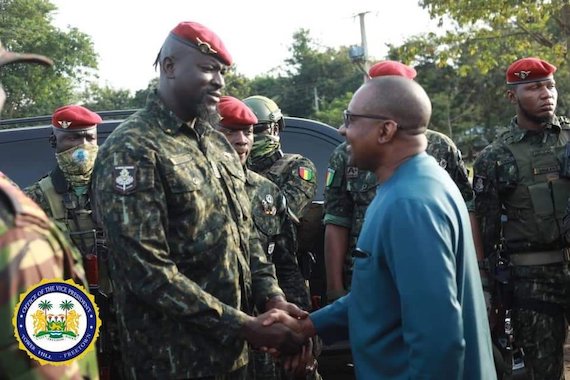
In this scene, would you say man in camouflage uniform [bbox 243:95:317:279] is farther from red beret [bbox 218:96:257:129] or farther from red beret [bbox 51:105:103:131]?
red beret [bbox 51:105:103:131]

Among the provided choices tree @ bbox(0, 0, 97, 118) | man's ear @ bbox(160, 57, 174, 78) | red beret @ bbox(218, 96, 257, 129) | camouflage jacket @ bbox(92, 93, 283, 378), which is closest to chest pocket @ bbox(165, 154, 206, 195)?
camouflage jacket @ bbox(92, 93, 283, 378)

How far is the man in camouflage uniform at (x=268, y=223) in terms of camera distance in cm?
436

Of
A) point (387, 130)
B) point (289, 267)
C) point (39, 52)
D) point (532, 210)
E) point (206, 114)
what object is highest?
point (39, 52)

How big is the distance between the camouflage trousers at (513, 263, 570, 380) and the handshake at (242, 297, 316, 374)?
6.41ft

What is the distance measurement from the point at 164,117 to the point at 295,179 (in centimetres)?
196

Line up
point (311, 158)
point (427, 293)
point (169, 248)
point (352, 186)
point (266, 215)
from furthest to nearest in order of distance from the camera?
point (311, 158) → point (352, 186) → point (266, 215) → point (169, 248) → point (427, 293)

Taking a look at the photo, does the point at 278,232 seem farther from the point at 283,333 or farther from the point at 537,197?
the point at 537,197

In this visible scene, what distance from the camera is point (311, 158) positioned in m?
5.93

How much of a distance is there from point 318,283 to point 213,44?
2531 mm

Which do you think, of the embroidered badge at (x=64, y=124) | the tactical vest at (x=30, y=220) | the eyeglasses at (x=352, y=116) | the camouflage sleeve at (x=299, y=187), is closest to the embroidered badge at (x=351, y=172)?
the camouflage sleeve at (x=299, y=187)

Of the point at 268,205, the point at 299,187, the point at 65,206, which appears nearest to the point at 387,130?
the point at 268,205

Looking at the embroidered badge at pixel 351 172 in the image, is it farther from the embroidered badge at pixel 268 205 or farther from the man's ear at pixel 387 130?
the man's ear at pixel 387 130

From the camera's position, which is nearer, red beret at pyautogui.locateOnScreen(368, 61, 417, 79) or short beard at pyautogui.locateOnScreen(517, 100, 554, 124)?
red beret at pyautogui.locateOnScreen(368, 61, 417, 79)

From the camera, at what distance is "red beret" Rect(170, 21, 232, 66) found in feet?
10.3
